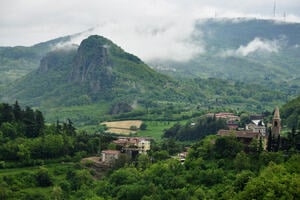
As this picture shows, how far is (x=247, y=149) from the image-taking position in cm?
7544

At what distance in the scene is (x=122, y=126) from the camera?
167 metres

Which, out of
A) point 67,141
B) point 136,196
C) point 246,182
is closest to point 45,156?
point 67,141

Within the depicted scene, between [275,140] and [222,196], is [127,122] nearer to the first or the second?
[275,140]

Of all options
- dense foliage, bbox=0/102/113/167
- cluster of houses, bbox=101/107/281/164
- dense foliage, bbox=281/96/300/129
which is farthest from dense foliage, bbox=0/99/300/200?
dense foliage, bbox=281/96/300/129

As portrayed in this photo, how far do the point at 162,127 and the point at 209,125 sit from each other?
32.3m

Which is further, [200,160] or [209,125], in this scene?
[209,125]

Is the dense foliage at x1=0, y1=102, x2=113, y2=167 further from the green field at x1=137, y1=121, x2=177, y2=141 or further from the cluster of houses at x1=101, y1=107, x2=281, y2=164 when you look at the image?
the green field at x1=137, y1=121, x2=177, y2=141

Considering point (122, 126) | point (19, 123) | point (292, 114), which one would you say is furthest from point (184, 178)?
point (122, 126)

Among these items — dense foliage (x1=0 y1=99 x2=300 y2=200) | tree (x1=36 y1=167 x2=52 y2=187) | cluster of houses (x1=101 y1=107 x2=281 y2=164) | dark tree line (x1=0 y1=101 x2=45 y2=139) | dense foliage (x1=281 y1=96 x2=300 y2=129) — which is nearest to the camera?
dense foliage (x1=0 y1=99 x2=300 y2=200)

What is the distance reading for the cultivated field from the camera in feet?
516

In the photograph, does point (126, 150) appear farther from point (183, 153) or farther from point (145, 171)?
point (145, 171)

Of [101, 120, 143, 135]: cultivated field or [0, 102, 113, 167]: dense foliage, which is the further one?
[101, 120, 143, 135]: cultivated field

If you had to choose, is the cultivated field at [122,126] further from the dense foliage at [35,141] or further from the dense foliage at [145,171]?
the dense foliage at [145,171]

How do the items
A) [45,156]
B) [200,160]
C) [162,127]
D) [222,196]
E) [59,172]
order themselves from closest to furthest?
[222,196] < [200,160] < [59,172] < [45,156] < [162,127]
